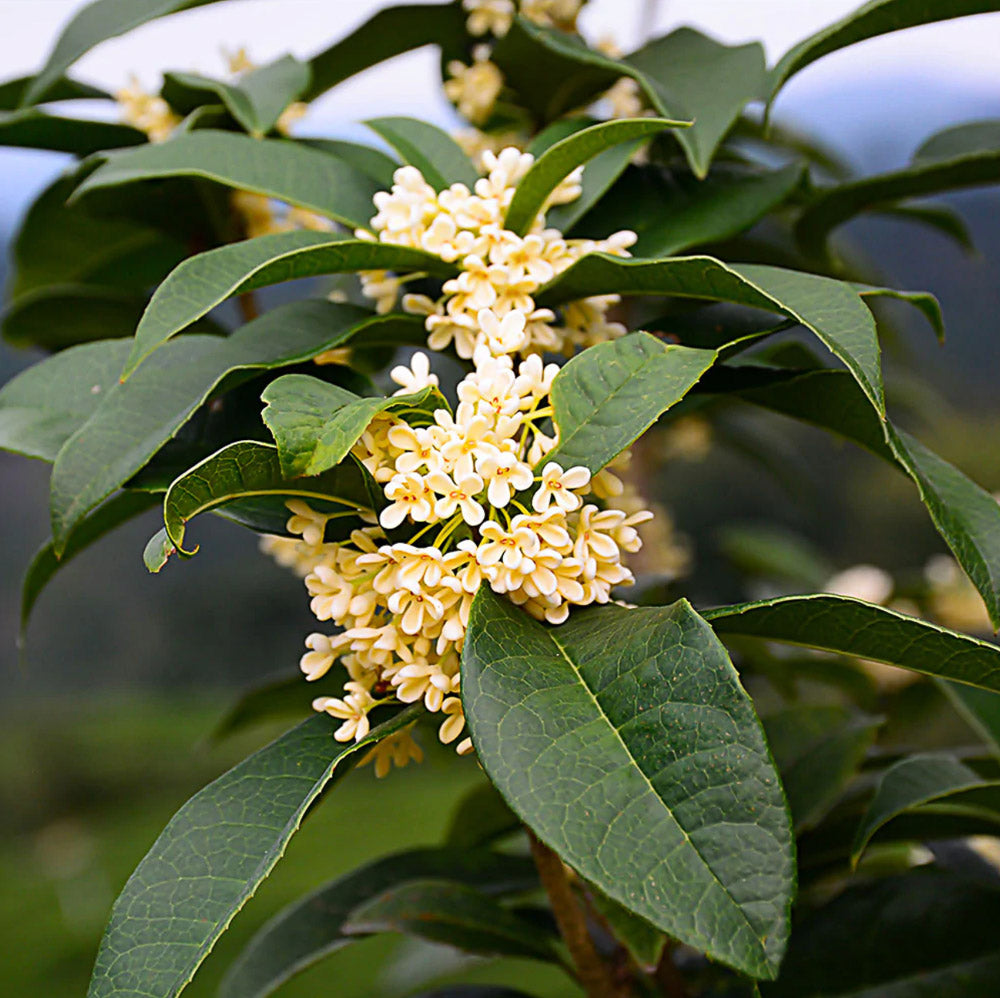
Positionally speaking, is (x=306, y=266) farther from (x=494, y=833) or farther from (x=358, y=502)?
(x=494, y=833)

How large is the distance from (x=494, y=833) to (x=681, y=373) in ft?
1.71

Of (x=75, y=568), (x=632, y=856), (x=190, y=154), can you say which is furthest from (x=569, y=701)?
(x=75, y=568)

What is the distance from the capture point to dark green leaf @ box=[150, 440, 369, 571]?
414 mm

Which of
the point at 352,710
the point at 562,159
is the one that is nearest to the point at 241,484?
the point at 352,710

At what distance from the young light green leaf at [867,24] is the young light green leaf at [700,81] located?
27 millimetres

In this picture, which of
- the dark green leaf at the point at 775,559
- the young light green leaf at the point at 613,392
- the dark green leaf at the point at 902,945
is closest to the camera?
the young light green leaf at the point at 613,392

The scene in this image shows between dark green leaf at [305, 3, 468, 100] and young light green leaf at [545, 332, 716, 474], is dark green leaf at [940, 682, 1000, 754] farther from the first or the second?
dark green leaf at [305, 3, 468, 100]

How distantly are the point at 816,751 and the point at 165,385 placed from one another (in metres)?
0.51

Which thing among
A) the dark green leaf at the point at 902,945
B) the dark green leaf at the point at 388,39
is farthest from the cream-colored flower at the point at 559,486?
the dark green leaf at the point at 388,39

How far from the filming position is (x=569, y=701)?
1.34 ft

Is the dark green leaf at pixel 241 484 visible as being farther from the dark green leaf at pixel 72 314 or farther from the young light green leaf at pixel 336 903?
the dark green leaf at pixel 72 314

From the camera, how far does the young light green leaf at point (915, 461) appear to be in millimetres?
489

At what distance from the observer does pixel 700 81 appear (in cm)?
68

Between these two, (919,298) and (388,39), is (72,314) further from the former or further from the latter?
(919,298)
